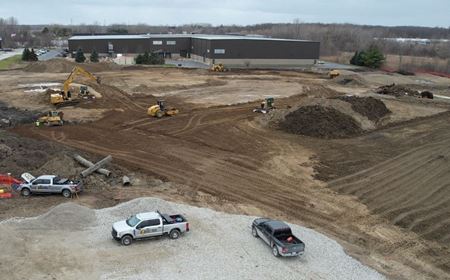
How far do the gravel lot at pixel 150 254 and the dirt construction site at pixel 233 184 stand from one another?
0.08 m

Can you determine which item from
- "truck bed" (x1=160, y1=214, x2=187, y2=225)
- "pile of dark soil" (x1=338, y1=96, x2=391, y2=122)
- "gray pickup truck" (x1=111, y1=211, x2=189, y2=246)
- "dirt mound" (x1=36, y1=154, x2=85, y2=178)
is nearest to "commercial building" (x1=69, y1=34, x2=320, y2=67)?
"pile of dark soil" (x1=338, y1=96, x2=391, y2=122)

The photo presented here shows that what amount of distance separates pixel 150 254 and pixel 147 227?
148cm

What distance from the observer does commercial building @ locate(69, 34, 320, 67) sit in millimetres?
96125

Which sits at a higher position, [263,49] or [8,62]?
[263,49]

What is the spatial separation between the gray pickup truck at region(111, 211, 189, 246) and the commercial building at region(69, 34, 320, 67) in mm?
75256

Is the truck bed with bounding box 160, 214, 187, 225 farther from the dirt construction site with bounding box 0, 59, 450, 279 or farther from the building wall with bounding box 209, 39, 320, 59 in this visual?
the building wall with bounding box 209, 39, 320, 59

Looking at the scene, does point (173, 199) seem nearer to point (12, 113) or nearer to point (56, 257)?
point (56, 257)

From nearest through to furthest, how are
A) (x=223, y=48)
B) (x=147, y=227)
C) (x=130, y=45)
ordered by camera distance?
(x=147, y=227), (x=223, y=48), (x=130, y=45)

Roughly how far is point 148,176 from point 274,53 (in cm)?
7048

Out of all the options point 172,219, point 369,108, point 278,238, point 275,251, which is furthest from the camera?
point 369,108

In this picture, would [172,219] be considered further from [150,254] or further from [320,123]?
[320,123]

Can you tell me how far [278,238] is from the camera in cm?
2152

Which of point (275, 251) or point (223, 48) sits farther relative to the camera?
point (223, 48)

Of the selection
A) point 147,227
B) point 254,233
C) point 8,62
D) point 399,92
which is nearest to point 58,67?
point 8,62
